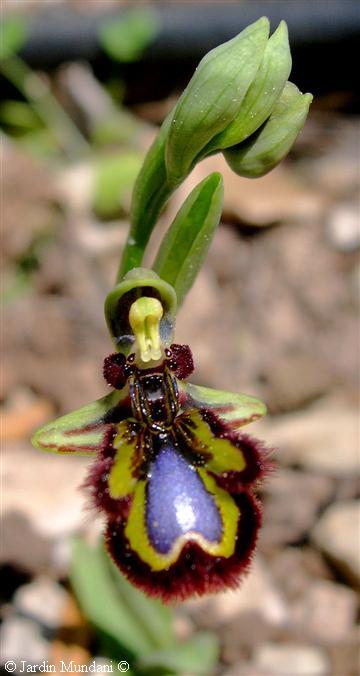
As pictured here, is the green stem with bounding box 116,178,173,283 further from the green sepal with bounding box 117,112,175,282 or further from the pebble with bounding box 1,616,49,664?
the pebble with bounding box 1,616,49,664

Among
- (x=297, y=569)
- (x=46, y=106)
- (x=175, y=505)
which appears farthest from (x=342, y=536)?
(x=46, y=106)

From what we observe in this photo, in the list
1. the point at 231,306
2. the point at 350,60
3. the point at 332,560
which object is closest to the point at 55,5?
the point at 350,60

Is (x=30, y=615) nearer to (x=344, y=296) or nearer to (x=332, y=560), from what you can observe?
(x=332, y=560)

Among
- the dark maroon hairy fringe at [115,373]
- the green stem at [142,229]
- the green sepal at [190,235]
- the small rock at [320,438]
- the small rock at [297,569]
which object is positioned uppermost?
the green stem at [142,229]

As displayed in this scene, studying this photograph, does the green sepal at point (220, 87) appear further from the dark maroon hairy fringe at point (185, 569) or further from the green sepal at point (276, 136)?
the dark maroon hairy fringe at point (185, 569)

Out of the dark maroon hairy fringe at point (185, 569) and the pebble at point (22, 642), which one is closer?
the dark maroon hairy fringe at point (185, 569)

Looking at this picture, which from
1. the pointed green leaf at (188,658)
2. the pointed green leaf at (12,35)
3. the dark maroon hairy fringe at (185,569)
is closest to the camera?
the dark maroon hairy fringe at (185,569)

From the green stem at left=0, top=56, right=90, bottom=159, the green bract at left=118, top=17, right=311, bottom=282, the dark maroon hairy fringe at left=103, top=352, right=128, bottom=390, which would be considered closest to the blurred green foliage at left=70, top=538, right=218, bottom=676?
the dark maroon hairy fringe at left=103, top=352, right=128, bottom=390

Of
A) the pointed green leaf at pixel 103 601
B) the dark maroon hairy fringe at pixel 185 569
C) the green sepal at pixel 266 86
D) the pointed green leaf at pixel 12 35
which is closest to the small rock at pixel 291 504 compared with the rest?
the pointed green leaf at pixel 103 601
